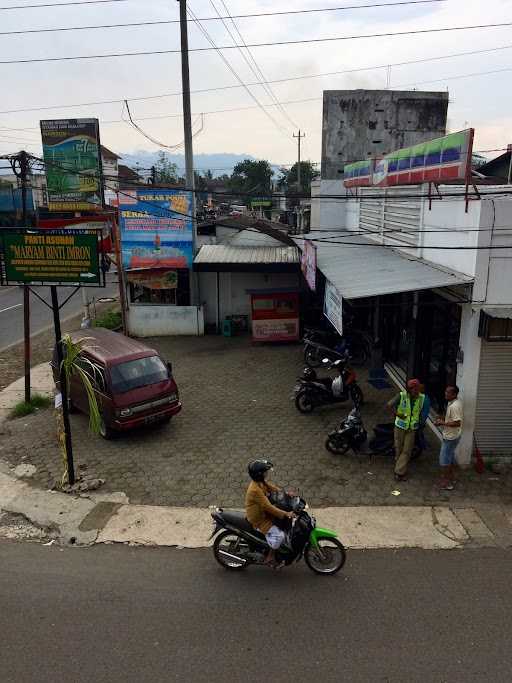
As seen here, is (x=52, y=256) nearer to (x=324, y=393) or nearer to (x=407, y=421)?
(x=324, y=393)

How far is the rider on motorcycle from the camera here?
5613 mm

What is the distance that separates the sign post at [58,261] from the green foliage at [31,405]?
164 inches

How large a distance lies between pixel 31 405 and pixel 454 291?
32.2 feet

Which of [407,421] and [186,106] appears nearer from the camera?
[407,421]

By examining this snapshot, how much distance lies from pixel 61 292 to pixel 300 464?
2649 cm

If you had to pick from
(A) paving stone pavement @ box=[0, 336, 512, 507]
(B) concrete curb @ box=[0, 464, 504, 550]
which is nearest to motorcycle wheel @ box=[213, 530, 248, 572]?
(B) concrete curb @ box=[0, 464, 504, 550]

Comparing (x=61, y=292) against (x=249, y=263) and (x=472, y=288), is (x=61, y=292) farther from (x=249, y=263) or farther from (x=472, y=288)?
(x=472, y=288)

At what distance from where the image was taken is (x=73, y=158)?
22.2 m

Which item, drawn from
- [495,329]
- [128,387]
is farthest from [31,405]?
[495,329]

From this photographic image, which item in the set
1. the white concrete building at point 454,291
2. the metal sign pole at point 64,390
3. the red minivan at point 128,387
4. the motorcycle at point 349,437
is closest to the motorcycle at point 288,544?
the motorcycle at point 349,437

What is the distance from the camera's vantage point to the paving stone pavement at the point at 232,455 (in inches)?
313

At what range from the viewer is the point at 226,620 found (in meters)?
5.26

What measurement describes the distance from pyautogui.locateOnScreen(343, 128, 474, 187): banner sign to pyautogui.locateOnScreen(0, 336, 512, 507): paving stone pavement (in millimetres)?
4864

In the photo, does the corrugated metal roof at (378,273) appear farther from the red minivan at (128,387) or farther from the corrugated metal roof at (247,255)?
the red minivan at (128,387)
